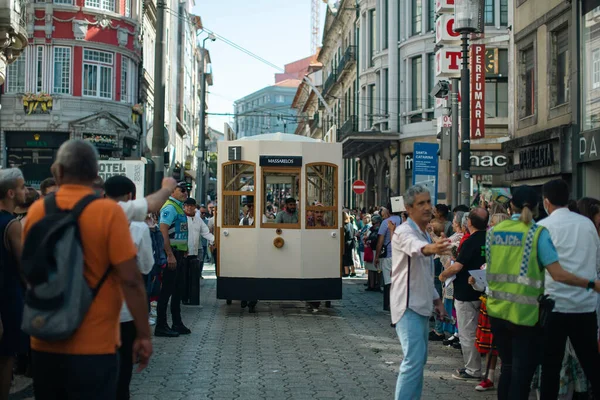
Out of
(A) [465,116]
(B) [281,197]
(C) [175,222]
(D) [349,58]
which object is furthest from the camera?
(D) [349,58]

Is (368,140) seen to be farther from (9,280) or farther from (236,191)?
(9,280)

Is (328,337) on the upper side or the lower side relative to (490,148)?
lower

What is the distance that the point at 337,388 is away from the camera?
8.32 m

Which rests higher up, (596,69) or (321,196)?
(596,69)

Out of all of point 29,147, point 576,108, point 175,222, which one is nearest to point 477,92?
point 576,108

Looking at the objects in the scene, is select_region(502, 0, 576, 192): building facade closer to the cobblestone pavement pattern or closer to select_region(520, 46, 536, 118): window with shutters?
select_region(520, 46, 536, 118): window with shutters

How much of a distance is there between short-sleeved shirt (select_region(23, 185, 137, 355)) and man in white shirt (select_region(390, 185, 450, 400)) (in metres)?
2.72

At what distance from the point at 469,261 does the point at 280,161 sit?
656 cm

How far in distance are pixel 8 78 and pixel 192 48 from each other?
164ft

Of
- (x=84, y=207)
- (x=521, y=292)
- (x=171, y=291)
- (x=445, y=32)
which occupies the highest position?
(x=445, y=32)

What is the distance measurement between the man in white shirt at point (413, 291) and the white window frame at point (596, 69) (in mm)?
9852

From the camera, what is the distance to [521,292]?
6.12 meters

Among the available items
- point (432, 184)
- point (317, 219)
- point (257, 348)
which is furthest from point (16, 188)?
point (432, 184)

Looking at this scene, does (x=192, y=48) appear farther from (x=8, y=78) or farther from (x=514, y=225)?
(x=514, y=225)
